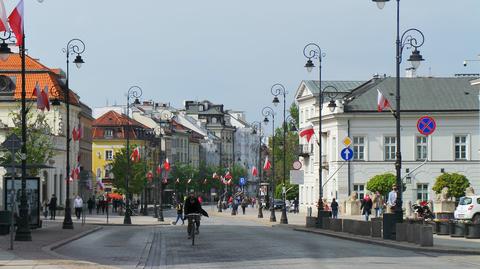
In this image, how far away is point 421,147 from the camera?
95.3m

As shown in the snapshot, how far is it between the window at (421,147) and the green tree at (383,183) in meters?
5.35

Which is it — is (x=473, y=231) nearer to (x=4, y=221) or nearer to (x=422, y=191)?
(x=4, y=221)

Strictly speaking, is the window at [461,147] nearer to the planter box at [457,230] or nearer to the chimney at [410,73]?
the chimney at [410,73]

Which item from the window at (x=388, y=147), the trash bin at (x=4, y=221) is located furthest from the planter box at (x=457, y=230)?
the window at (x=388, y=147)

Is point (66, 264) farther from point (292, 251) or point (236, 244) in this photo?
point (236, 244)

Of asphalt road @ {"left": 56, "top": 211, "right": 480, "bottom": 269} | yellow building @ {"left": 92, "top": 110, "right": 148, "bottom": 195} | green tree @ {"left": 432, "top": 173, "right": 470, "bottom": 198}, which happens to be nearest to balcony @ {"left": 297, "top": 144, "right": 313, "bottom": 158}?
green tree @ {"left": 432, "top": 173, "right": 470, "bottom": 198}

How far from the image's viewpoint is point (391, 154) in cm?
9594

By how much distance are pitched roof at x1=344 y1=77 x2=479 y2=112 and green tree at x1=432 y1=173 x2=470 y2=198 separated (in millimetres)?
7782

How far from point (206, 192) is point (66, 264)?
16443 cm

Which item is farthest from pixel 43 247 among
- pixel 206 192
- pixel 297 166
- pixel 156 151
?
pixel 206 192

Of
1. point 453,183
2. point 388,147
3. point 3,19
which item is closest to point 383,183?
point 453,183

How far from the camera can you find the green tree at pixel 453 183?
289 feet

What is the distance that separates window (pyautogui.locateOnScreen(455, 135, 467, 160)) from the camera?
312 feet

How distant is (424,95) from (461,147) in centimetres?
584
